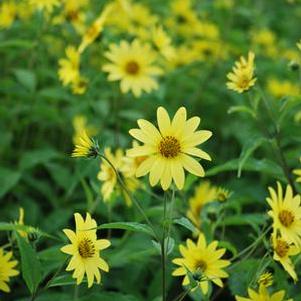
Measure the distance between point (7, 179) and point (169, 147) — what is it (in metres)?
1.00

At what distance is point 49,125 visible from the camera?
9.69 feet

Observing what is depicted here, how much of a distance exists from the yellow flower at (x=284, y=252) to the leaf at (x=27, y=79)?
1463 mm

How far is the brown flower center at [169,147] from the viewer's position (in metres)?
Result: 1.50

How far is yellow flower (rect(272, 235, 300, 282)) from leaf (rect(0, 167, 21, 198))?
113cm

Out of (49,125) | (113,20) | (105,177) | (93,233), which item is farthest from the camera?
(113,20)

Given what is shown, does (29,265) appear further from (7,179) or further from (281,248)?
(7,179)

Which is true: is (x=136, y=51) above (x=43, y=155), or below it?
above

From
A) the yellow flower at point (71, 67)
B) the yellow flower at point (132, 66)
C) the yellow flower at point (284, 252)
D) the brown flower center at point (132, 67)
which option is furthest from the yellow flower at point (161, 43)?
the yellow flower at point (284, 252)

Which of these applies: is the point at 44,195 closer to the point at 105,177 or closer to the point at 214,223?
the point at 105,177

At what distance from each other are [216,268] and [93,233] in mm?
360

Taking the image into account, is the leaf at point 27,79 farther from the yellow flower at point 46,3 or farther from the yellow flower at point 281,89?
the yellow flower at point 281,89

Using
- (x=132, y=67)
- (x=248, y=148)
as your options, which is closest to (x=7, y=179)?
(x=132, y=67)

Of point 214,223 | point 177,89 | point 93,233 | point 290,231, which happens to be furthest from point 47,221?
point 177,89

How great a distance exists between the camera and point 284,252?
1.53 metres
